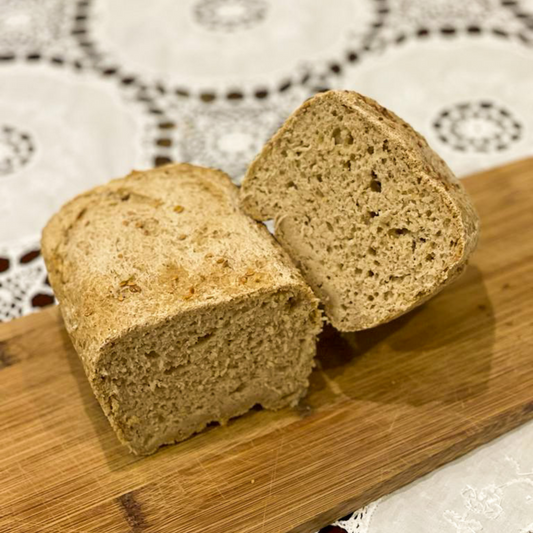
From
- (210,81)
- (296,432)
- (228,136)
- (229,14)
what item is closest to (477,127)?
(228,136)

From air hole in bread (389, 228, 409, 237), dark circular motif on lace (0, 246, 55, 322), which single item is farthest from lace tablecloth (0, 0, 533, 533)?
air hole in bread (389, 228, 409, 237)

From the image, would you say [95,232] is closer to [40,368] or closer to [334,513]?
[40,368]

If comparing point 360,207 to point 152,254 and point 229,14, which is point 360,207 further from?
point 229,14

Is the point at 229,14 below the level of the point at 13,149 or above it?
above

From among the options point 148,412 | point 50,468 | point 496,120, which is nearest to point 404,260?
point 148,412

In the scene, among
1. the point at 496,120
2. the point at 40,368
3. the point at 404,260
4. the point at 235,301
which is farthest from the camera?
the point at 496,120

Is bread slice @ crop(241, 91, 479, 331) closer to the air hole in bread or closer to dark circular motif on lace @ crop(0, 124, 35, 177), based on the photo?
the air hole in bread
